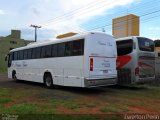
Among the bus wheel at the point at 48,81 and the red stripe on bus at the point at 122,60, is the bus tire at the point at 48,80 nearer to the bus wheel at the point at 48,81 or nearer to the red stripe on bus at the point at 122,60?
the bus wheel at the point at 48,81

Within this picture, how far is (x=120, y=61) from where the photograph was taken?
18578 millimetres

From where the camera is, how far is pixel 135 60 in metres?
17.4

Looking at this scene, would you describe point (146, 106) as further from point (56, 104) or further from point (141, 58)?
point (141, 58)

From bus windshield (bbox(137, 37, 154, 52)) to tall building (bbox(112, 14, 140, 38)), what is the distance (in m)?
22.7

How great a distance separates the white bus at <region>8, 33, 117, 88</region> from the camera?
1530cm

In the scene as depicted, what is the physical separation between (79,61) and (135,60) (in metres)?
3.68

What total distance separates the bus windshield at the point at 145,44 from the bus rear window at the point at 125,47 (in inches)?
20.7

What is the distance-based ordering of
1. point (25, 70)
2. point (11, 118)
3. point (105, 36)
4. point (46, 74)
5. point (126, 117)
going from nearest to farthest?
point (11, 118) → point (126, 117) → point (105, 36) → point (46, 74) → point (25, 70)

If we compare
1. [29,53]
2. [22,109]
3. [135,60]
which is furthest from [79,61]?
[29,53]

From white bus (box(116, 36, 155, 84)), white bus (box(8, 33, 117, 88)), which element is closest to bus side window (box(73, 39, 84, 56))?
white bus (box(8, 33, 117, 88))

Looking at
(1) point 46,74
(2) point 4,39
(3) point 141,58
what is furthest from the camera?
(2) point 4,39

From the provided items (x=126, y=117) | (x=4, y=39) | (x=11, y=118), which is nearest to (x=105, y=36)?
(x=126, y=117)

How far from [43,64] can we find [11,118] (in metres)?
10.9

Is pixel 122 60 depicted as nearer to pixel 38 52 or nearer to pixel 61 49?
pixel 61 49
